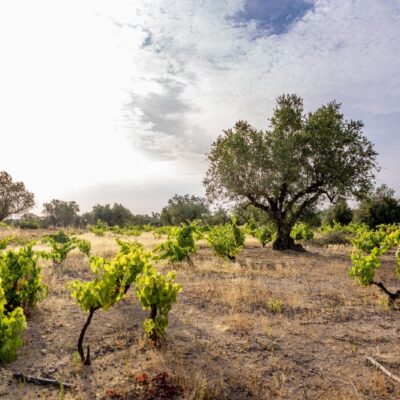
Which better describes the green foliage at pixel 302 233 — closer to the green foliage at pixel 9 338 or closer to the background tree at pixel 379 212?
the background tree at pixel 379 212

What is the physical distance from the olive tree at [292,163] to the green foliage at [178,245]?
7973 mm

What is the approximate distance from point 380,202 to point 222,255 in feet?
100

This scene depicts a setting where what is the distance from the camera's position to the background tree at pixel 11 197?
45.4 metres

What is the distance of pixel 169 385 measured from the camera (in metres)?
5.41

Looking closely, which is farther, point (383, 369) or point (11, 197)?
point (11, 197)

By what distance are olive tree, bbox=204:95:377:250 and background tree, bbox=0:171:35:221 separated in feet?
107

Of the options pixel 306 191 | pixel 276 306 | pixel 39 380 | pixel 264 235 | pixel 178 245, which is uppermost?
pixel 306 191

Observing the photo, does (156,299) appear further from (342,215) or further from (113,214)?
(113,214)

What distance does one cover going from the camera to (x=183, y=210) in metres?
67.8

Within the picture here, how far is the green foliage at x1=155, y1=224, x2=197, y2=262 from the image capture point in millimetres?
15859

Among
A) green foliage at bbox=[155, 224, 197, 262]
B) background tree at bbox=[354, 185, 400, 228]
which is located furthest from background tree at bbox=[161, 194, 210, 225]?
green foliage at bbox=[155, 224, 197, 262]

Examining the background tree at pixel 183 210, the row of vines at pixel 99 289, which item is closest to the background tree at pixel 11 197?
the background tree at pixel 183 210

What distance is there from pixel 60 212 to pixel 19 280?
299 ft

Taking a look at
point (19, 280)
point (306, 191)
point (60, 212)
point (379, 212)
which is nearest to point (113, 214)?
point (60, 212)
